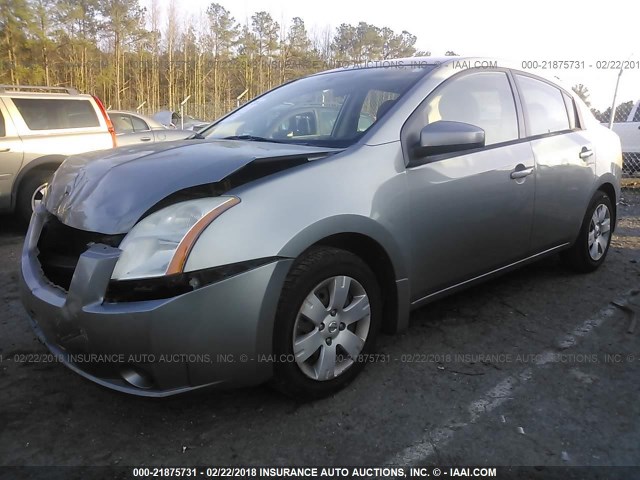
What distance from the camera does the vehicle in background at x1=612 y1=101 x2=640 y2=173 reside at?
10.3 m

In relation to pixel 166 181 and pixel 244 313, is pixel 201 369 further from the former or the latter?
pixel 166 181

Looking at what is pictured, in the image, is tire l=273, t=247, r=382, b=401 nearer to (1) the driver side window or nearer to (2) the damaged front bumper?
(2) the damaged front bumper

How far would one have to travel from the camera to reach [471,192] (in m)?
2.96

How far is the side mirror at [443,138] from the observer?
8.66 ft

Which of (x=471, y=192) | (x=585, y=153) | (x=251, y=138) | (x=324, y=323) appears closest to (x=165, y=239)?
(x=324, y=323)

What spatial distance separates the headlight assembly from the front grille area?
3.9 inches

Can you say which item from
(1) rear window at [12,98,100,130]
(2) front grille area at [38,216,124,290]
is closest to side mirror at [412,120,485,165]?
(2) front grille area at [38,216,124,290]

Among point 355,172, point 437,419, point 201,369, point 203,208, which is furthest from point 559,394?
point 203,208

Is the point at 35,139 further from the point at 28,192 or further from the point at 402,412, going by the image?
the point at 402,412

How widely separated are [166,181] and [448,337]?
198 centimetres

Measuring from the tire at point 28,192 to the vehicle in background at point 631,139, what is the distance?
34.0ft

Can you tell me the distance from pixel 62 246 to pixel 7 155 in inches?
182

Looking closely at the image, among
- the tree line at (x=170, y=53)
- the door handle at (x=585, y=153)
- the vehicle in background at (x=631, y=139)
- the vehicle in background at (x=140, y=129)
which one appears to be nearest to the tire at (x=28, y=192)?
the vehicle in background at (x=140, y=129)

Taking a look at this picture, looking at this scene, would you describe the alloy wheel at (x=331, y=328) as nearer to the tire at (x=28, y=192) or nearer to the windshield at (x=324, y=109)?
the windshield at (x=324, y=109)
